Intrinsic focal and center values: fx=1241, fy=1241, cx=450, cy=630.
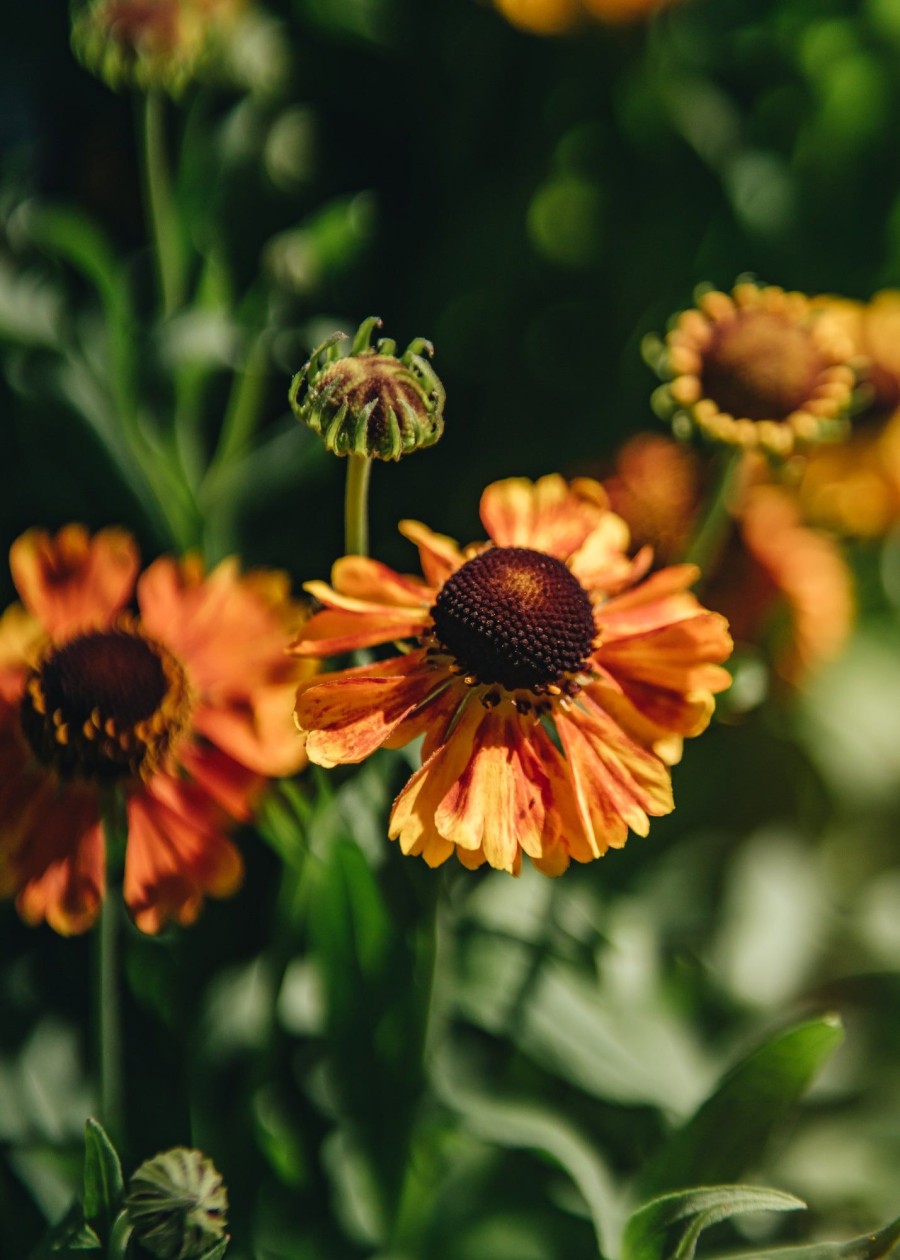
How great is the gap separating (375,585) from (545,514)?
0.14 meters

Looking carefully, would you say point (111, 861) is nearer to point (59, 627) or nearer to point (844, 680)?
point (59, 627)

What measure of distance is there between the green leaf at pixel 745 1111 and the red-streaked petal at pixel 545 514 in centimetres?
32

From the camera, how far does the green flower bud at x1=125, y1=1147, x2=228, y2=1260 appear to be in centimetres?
62

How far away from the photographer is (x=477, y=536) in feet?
4.21

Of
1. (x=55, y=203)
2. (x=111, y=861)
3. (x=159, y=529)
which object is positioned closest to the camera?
(x=111, y=861)

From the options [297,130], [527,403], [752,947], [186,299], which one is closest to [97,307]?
[186,299]

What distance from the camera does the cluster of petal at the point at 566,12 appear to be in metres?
1.37

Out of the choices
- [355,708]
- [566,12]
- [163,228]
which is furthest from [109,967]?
[566,12]

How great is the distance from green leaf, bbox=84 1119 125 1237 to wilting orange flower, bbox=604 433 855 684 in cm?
70

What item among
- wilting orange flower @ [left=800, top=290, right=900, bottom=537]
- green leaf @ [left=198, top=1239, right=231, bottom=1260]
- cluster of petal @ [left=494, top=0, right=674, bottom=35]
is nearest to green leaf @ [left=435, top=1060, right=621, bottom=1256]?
green leaf @ [left=198, top=1239, right=231, bottom=1260]

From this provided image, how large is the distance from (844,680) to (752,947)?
15.5 inches

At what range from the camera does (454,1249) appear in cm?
92

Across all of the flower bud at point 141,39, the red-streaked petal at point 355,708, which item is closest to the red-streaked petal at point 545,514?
the red-streaked petal at point 355,708

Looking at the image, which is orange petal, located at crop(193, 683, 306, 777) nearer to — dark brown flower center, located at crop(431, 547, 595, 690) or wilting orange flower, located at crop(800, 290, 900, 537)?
dark brown flower center, located at crop(431, 547, 595, 690)
